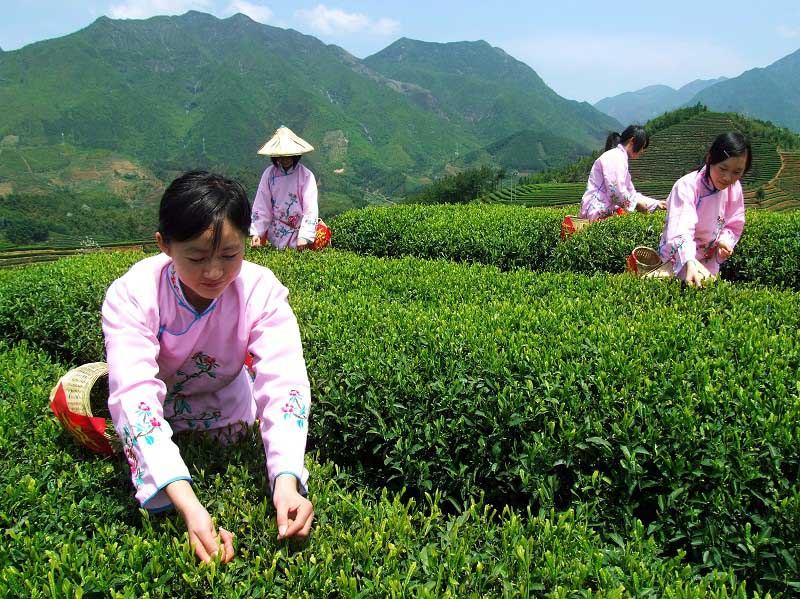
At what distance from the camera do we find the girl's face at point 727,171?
15.2 ft

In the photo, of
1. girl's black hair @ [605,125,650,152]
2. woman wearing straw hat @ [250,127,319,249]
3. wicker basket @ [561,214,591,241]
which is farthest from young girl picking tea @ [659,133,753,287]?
woman wearing straw hat @ [250,127,319,249]

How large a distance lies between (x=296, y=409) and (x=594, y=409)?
1.61m

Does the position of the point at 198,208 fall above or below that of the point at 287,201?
above

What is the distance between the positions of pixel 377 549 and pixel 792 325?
3465mm

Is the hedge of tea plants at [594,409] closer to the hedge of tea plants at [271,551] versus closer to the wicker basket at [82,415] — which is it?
the hedge of tea plants at [271,551]

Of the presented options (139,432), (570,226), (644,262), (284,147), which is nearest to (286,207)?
(284,147)

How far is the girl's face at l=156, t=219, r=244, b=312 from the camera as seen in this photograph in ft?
6.84

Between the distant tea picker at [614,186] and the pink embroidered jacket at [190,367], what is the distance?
6.35 meters

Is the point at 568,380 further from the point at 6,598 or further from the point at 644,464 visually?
the point at 6,598

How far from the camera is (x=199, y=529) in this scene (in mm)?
1885

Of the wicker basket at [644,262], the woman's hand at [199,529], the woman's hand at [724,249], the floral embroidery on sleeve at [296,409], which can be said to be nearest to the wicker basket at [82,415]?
the woman's hand at [199,529]

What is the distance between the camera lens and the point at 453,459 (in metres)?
3.23

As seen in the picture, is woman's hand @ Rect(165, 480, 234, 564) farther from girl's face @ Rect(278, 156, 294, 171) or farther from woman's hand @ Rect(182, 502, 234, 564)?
girl's face @ Rect(278, 156, 294, 171)

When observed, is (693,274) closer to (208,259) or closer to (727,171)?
(727,171)
